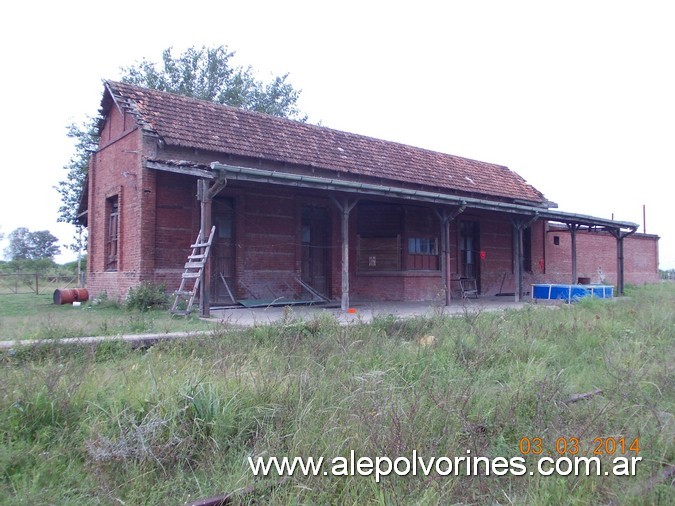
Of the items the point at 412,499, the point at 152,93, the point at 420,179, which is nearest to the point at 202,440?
the point at 412,499

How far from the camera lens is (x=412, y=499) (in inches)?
123

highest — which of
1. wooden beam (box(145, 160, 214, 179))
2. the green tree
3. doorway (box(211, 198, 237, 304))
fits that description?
the green tree

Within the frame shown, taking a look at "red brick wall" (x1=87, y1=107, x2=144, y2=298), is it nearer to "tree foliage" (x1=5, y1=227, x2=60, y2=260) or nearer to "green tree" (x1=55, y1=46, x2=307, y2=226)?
"green tree" (x1=55, y1=46, x2=307, y2=226)

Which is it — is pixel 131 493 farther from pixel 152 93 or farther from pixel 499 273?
pixel 499 273

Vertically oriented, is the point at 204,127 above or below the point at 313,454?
above

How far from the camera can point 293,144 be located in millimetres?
15117

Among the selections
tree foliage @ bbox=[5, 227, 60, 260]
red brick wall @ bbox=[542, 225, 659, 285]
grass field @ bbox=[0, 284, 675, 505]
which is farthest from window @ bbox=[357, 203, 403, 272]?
tree foliage @ bbox=[5, 227, 60, 260]

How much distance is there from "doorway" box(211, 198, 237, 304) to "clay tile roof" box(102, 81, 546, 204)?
143cm

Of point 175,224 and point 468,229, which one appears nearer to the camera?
point 175,224

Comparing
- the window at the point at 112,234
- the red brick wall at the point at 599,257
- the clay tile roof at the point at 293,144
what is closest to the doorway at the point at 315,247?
the clay tile roof at the point at 293,144

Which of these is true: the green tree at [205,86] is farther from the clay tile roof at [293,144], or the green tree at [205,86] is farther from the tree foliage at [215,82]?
the clay tile roof at [293,144]

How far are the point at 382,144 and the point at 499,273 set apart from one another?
21.6 ft

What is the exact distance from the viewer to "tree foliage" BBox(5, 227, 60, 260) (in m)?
65.2

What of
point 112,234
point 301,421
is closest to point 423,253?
point 112,234
